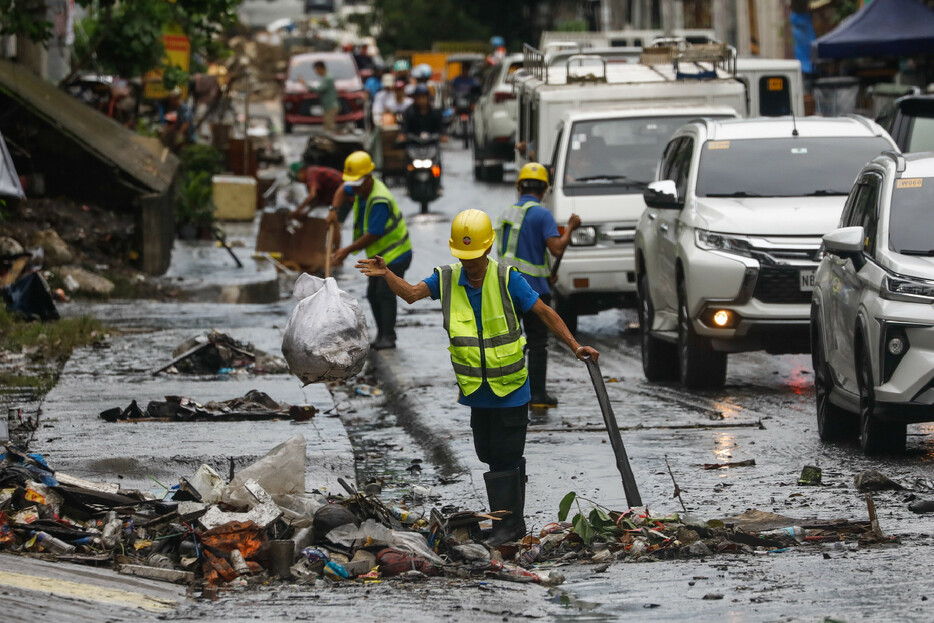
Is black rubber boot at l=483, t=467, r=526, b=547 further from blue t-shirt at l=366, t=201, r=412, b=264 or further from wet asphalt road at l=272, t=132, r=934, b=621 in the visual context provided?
blue t-shirt at l=366, t=201, r=412, b=264

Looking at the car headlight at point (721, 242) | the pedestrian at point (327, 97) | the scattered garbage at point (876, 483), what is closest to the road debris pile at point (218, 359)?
the car headlight at point (721, 242)

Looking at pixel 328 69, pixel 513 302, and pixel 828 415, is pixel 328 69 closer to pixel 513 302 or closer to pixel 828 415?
pixel 828 415

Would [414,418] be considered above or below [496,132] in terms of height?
above

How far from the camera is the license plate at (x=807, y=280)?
11266 mm

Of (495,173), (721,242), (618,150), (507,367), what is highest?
(507,367)

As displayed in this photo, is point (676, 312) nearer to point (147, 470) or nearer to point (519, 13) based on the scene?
point (147, 470)

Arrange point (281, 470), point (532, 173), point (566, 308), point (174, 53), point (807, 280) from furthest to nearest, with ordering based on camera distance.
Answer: point (174, 53) → point (566, 308) → point (807, 280) → point (532, 173) → point (281, 470)

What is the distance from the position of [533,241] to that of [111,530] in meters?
4.47

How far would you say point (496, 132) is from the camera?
1209 inches

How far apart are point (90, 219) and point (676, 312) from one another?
334 inches

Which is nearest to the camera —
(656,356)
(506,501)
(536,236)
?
(506,501)

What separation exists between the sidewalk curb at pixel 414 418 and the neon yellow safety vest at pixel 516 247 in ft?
4.11

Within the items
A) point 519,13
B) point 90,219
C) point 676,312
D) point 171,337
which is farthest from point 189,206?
point 519,13

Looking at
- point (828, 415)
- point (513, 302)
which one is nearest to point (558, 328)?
point (513, 302)
